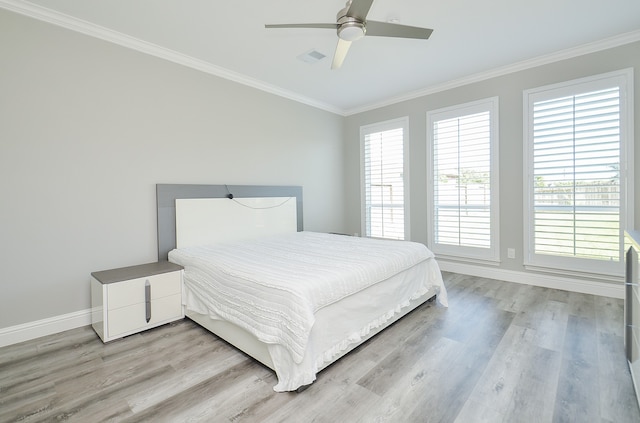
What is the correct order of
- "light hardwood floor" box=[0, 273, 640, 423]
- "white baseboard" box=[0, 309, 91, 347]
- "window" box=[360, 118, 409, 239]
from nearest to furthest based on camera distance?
"light hardwood floor" box=[0, 273, 640, 423], "white baseboard" box=[0, 309, 91, 347], "window" box=[360, 118, 409, 239]

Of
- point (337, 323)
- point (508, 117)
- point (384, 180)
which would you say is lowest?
point (337, 323)

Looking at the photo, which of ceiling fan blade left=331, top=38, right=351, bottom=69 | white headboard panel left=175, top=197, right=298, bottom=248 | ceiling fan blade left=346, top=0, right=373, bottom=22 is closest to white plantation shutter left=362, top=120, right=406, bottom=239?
white headboard panel left=175, top=197, right=298, bottom=248

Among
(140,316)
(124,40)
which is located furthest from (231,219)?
(124,40)

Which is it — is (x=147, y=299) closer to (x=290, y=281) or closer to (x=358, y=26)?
(x=290, y=281)

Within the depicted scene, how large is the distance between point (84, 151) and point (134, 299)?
1.38 m

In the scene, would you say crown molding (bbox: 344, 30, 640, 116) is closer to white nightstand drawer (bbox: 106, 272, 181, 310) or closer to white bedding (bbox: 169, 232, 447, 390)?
white bedding (bbox: 169, 232, 447, 390)

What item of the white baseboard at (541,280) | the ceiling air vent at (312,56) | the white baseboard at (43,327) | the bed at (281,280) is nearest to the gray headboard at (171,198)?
the bed at (281,280)

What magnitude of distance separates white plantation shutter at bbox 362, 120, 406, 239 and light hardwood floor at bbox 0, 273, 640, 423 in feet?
7.60

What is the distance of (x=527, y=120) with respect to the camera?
3.47 m

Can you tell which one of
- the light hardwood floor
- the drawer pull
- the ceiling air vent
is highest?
the ceiling air vent

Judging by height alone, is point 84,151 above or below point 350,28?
below

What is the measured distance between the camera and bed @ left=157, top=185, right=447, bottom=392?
175 cm

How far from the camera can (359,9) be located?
1716mm

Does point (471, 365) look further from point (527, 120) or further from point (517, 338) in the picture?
point (527, 120)
